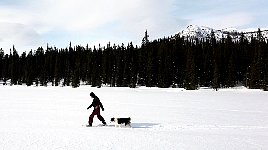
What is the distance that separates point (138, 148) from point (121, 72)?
77690mm

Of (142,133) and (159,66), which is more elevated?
(159,66)

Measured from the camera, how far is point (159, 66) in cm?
8281

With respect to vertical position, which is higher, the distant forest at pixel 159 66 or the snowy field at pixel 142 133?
the distant forest at pixel 159 66

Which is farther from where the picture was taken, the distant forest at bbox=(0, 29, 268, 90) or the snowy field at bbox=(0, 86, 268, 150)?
the distant forest at bbox=(0, 29, 268, 90)

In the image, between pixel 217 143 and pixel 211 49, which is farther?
pixel 211 49

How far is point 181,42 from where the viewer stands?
96.8 metres

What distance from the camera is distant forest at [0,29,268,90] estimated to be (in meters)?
73.8

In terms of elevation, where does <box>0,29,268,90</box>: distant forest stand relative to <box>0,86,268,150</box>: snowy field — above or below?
above

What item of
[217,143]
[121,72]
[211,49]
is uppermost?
[211,49]

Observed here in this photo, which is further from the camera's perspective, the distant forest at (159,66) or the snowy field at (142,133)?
the distant forest at (159,66)

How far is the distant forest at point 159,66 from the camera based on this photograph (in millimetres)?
73812

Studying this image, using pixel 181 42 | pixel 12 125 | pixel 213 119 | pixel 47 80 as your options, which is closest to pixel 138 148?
pixel 12 125

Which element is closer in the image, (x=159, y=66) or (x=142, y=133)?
(x=142, y=133)

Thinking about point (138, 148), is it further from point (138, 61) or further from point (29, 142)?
point (138, 61)
